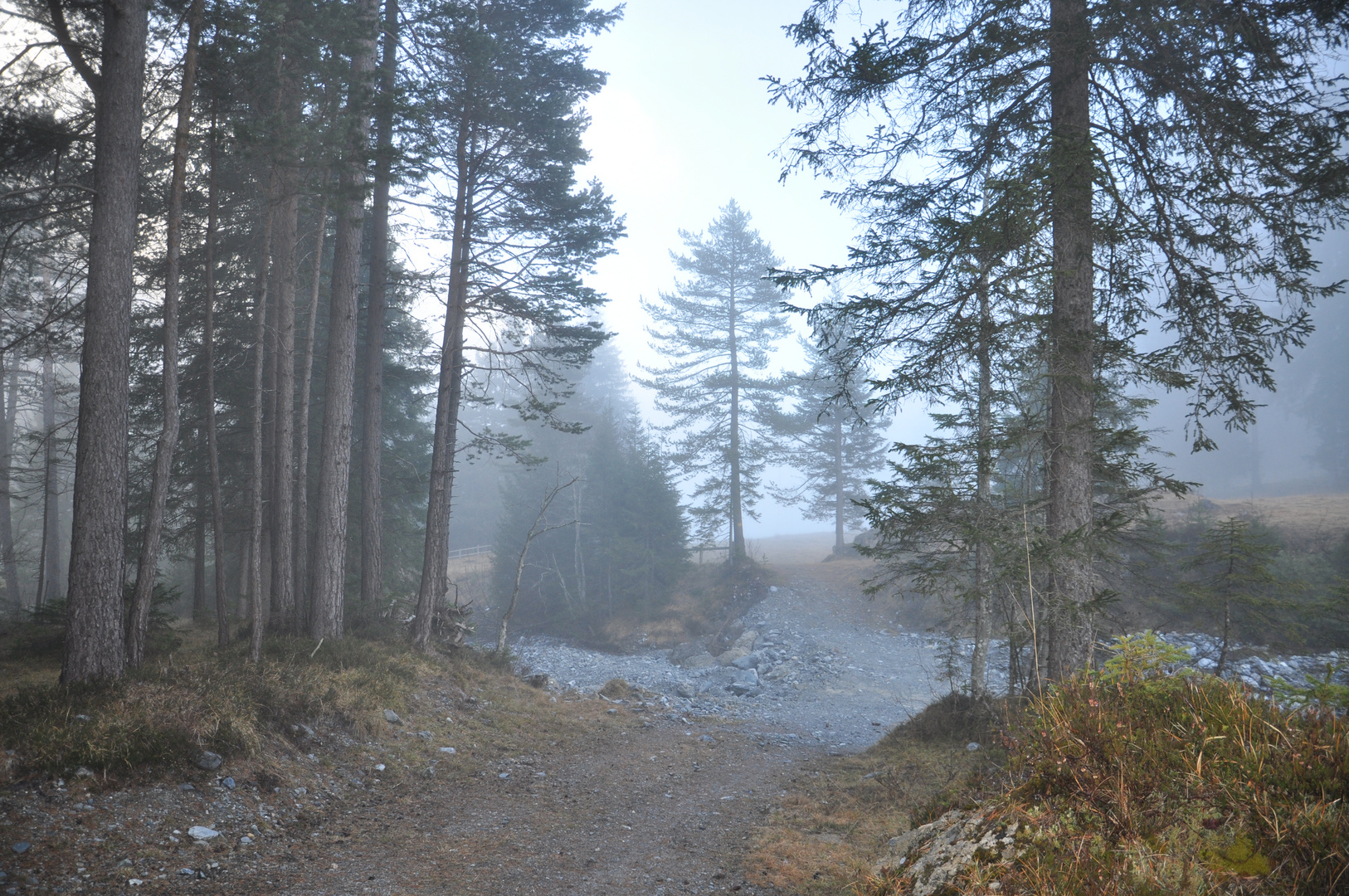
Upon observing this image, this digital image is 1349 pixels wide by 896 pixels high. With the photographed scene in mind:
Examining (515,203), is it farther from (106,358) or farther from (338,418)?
(106,358)

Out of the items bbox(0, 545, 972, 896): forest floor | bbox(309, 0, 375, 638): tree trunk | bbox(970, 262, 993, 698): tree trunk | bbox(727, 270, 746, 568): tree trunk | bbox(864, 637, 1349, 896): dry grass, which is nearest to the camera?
bbox(864, 637, 1349, 896): dry grass

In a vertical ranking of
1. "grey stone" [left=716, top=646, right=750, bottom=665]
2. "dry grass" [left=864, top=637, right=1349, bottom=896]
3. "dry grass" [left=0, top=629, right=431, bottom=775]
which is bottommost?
"grey stone" [left=716, top=646, right=750, bottom=665]

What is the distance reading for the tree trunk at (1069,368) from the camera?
5.91m

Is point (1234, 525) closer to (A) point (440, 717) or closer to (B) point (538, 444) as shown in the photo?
(A) point (440, 717)

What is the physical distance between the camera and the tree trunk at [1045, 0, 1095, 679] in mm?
5906

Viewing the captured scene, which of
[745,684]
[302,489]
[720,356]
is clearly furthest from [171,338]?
[720,356]

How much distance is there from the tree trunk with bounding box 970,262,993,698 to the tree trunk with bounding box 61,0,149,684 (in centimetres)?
902

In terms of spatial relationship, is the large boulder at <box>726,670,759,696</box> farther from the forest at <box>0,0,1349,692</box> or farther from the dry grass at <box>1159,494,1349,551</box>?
the dry grass at <box>1159,494,1349,551</box>

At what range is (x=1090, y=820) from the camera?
103 inches

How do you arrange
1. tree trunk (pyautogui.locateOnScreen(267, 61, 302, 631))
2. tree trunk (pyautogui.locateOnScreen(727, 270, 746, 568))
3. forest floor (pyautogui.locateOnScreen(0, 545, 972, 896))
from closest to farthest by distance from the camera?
forest floor (pyautogui.locateOnScreen(0, 545, 972, 896)) → tree trunk (pyautogui.locateOnScreen(267, 61, 302, 631)) → tree trunk (pyautogui.locateOnScreen(727, 270, 746, 568))

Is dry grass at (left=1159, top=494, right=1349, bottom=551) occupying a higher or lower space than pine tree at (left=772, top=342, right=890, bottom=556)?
lower

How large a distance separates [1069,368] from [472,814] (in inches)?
301

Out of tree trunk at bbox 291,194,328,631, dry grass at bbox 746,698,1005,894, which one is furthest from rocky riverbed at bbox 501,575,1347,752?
tree trunk at bbox 291,194,328,631

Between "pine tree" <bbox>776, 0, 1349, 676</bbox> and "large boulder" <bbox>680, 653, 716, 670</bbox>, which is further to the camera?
"large boulder" <bbox>680, 653, 716, 670</bbox>
